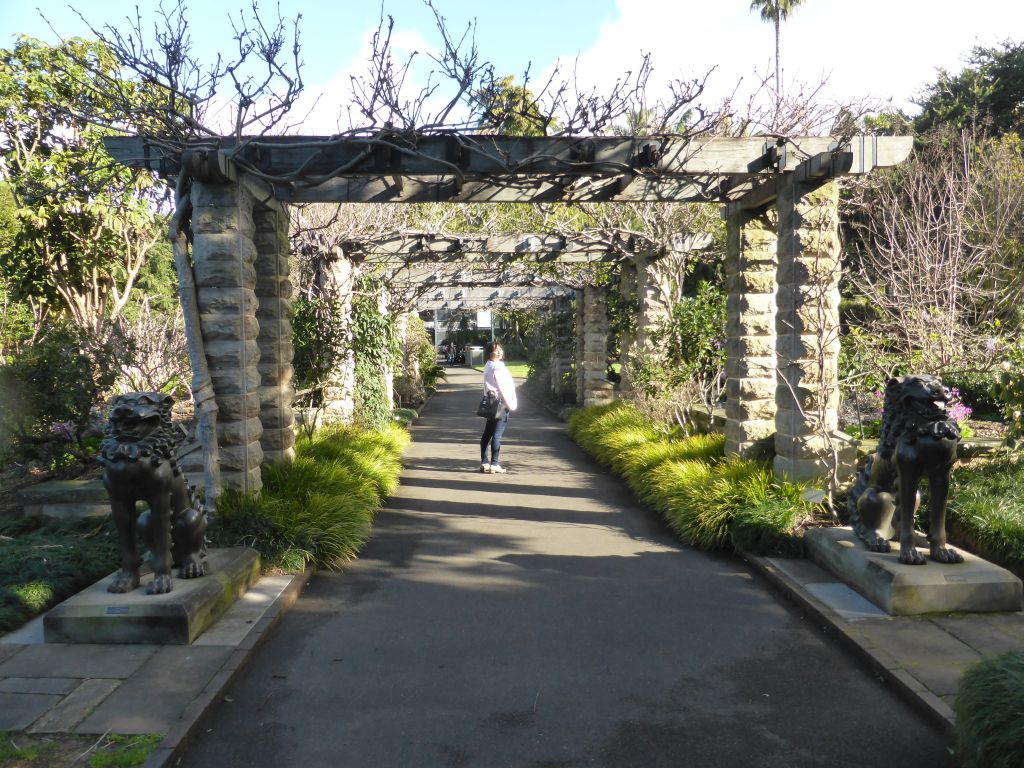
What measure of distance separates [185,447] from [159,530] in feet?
→ 17.2

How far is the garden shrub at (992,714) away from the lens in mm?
2955

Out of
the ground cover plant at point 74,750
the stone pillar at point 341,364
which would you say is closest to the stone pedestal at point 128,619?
the ground cover plant at point 74,750

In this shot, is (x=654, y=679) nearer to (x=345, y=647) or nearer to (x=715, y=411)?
(x=345, y=647)

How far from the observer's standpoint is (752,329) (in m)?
8.30

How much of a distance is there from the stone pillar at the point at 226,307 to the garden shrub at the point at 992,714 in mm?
5411

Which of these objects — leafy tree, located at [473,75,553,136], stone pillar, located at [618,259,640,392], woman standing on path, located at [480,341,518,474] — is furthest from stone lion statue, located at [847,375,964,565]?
stone pillar, located at [618,259,640,392]

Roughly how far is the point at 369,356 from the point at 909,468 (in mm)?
9070

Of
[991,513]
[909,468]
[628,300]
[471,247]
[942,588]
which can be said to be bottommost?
[942,588]

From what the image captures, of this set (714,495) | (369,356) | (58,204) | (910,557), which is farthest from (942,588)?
(58,204)

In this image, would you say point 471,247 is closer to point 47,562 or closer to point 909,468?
point 47,562

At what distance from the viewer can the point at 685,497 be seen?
7.70 metres

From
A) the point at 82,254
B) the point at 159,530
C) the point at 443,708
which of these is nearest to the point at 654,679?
Result: the point at 443,708

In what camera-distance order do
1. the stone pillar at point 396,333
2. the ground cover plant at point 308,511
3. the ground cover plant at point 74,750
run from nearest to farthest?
the ground cover plant at point 74,750 < the ground cover plant at point 308,511 < the stone pillar at point 396,333

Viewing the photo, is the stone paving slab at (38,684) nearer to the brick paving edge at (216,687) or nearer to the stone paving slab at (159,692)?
the stone paving slab at (159,692)
